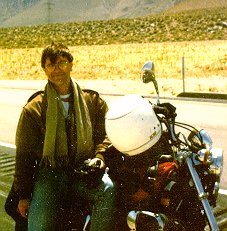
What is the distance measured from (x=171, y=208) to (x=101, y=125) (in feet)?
3.12

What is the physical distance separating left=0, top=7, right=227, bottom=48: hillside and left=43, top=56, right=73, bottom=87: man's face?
5153 cm

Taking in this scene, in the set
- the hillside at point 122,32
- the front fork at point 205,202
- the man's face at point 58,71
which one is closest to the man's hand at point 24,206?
the man's face at point 58,71

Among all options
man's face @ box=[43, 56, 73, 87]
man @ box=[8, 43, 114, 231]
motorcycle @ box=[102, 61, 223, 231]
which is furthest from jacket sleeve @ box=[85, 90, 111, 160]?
motorcycle @ box=[102, 61, 223, 231]

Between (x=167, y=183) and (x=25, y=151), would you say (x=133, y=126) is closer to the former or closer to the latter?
(x=167, y=183)

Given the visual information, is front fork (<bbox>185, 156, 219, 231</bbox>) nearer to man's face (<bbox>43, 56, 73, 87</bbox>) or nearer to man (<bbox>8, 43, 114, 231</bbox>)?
man (<bbox>8, 43, 114, 231</bbox>)

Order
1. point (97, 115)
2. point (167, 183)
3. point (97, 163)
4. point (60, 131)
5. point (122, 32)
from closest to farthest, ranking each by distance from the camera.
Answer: point (167, 183) < point (97, 163) < point (60, 131) < point (97, 115) < point (122, 32)

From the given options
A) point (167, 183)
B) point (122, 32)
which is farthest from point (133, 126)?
point (122, 32)

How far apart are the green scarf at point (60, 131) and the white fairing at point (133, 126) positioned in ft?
1.78

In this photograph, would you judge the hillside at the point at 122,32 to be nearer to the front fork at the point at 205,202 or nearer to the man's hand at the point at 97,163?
the man's hand at the point at 97,163

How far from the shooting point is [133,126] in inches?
114

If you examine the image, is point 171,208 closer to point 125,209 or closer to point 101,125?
point 125,209

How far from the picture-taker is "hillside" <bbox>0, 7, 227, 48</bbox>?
60.0 metres

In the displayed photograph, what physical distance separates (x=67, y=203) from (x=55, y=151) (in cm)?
35

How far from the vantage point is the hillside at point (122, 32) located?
60031mm
